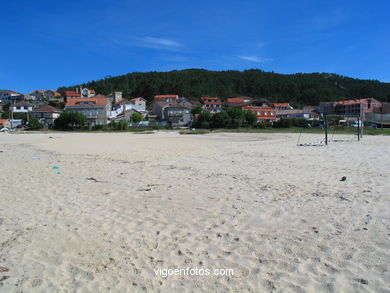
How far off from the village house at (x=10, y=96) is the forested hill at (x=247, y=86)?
24.6 m

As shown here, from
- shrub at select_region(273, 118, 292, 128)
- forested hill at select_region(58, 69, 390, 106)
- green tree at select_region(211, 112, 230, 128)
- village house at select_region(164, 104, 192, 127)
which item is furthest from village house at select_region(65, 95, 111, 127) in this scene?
shrub at select_region(273, 118, 292, 128)

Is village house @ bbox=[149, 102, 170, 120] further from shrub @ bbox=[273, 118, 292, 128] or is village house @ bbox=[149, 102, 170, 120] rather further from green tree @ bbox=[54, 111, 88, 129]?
shrub @ bbox=[273, 118, 292, 128]

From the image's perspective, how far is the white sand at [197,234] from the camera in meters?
3.00

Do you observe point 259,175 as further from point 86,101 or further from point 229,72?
point 229,72

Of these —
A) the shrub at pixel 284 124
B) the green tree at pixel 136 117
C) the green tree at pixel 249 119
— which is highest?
the green tree at pixel 136 117

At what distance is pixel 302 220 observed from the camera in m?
4.66

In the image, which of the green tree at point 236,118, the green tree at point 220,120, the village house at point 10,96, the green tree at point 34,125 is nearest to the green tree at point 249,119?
the green tree at point 236,118

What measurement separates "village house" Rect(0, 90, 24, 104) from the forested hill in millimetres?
24580

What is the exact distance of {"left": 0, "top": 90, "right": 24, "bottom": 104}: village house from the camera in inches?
4503

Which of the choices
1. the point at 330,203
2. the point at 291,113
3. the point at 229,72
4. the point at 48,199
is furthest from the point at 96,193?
the point at 229,72

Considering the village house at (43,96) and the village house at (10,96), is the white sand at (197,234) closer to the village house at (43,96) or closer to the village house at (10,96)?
the village house at (43,96)

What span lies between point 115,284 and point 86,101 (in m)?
79.7

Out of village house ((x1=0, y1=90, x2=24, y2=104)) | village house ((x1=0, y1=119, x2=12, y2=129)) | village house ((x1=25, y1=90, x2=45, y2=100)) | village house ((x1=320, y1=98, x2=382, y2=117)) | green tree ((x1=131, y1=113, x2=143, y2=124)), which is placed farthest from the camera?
village house ((x1=0, y1=90, x2=24, y2=104))

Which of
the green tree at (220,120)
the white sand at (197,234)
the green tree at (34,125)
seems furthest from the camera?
the green tree at (220,120)
